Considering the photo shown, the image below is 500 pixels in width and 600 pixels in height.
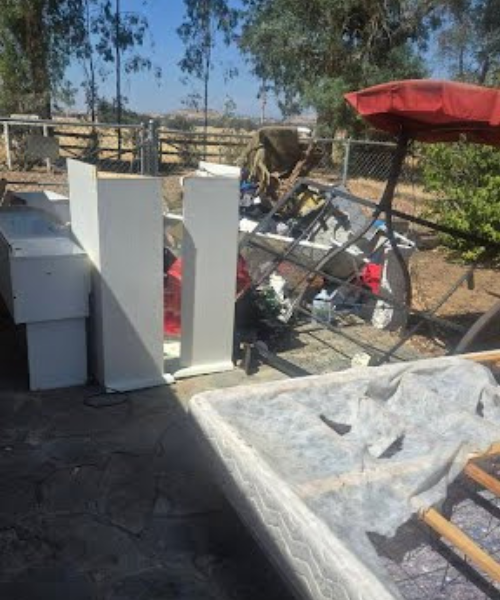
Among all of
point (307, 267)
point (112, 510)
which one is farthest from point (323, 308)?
point (112, 510)

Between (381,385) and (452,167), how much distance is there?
7.68 m

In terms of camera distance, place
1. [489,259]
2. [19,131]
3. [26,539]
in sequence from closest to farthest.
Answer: [26,539] → [489,259] → [19,131]

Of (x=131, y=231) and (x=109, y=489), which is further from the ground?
(x=131, y=231)

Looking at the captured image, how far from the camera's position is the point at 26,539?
2744mm

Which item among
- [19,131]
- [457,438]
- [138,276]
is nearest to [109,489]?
[138,276]

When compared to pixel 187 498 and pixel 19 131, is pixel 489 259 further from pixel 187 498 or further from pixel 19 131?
pixel 19 131

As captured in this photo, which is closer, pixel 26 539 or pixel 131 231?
pixel 26 539

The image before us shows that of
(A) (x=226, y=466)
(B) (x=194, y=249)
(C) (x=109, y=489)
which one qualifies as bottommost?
A: (C) (x=109, y=489)

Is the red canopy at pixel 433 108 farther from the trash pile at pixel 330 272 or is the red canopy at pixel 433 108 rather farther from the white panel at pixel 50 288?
the white panel at pixel 50 288

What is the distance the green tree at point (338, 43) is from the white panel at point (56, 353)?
13204 millimetres

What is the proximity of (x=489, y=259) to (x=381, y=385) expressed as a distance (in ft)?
23.3

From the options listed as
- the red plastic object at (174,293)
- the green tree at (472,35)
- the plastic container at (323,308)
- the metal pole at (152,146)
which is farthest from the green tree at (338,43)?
the red plastic object at (174,293)

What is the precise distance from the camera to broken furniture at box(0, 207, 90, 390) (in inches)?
154

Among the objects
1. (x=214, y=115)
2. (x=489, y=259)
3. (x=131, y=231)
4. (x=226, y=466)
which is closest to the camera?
(x=226, y=466)
